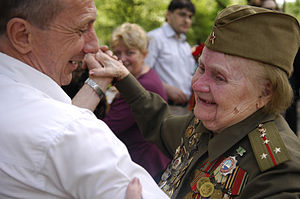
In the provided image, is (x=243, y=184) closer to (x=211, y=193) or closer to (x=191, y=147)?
(x=211, y=193)

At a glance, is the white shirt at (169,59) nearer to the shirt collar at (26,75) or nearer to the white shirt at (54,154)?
the shirt collar at (26,75)

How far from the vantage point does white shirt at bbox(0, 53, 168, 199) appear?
1.04 meters

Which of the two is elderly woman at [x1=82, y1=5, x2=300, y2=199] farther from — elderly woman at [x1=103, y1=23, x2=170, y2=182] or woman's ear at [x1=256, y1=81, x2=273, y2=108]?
elderly woman at [x1=103, y1=23, x2=170, y2=182]

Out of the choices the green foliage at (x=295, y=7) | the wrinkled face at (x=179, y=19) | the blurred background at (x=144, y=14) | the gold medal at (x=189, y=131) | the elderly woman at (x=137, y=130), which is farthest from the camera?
the green foliage at (x=295, y=7)

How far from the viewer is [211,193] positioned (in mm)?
1596

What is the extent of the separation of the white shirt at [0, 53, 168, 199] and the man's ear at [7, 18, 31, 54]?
0.82 feet

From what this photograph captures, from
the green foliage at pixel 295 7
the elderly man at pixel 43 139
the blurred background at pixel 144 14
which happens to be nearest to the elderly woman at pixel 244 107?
the elderly man at pixel 43 139

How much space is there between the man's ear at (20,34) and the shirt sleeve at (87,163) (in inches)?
17.1

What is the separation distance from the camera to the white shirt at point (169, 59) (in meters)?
4.58

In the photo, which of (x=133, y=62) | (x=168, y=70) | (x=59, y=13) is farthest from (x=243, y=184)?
(x=168, y=70)

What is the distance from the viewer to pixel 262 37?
1.56 meters

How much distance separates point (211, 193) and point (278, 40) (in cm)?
82

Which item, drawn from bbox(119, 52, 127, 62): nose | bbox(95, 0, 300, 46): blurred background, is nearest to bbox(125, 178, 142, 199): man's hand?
bbox(119, 52, 127, 62): nose

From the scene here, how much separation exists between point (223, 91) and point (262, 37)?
1.05ft
